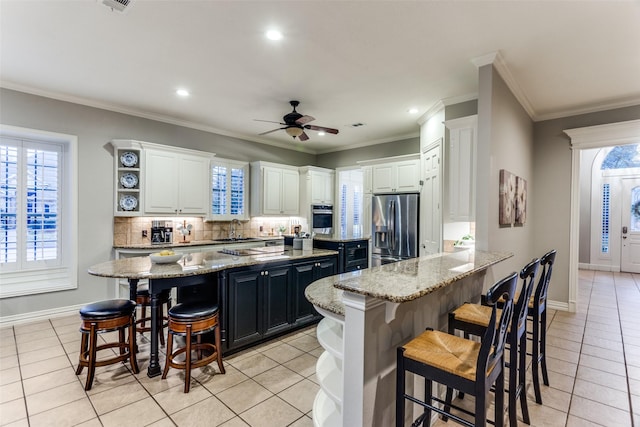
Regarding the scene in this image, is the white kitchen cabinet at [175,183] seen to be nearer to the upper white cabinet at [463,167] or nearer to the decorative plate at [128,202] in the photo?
the decorative plate at [128,202]

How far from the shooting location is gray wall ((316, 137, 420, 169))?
597 centimetres

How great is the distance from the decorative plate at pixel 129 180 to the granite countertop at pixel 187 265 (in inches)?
81.0

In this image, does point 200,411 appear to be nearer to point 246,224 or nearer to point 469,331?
point 469,331

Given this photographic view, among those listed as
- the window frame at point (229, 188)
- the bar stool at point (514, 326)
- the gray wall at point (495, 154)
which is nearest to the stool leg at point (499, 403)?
the bar stool at point (514, 326)

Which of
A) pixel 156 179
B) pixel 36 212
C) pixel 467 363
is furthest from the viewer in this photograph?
pixel 156 179

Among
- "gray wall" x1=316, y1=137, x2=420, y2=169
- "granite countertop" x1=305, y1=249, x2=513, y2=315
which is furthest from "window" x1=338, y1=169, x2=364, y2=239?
"granite countertop" x1=305, y1=249, x2=513, y2=315

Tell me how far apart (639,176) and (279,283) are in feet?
29.9

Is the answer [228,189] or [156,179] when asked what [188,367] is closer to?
[156,179]

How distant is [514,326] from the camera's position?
1.85 m

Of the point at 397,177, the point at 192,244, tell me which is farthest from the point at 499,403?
the point at 192,244

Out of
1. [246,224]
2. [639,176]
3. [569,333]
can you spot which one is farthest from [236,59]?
[639,176]

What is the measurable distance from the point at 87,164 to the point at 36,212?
34.9 inches

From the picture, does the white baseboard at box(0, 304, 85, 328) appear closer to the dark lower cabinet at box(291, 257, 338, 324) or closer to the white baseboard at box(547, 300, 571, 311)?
the dark lower cabinet at box(291, 257, 338, 324)

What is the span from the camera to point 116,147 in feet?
15.0
